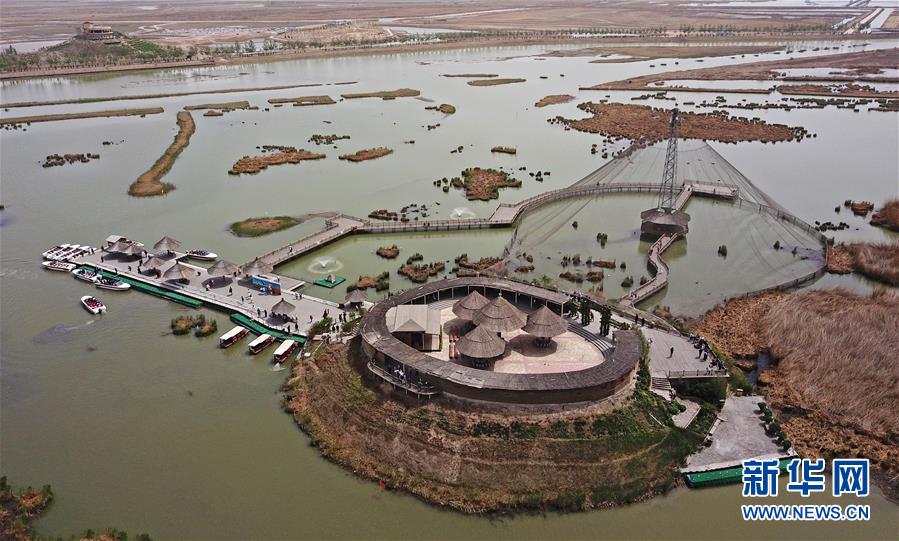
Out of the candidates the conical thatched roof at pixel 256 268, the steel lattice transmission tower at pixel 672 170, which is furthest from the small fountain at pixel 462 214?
the conical thatched roof at pixel 256 268

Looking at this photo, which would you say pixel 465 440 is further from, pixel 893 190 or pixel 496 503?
pixel 893 190

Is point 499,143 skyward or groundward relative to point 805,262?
skyward

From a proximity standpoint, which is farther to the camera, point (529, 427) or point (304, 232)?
point (304, 232)

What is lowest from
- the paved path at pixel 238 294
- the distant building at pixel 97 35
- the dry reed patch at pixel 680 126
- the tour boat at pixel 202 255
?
the paved path at pixel 238 294

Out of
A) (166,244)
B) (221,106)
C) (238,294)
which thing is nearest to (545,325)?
(238,294)

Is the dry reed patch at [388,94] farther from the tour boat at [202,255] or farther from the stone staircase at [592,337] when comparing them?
the stone staircase at [592,337]

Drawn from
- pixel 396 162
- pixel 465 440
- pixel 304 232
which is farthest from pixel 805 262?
pixel 396 162
